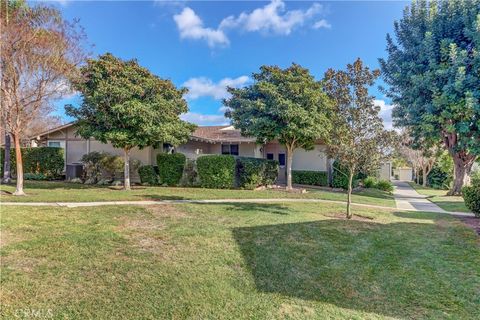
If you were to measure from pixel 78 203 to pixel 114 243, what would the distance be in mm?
5392

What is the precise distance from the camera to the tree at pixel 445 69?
654cm

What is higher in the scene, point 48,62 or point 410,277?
point 48,62

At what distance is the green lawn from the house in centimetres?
1218

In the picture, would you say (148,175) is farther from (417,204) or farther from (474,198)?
(474,198)

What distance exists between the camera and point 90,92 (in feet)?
47.3

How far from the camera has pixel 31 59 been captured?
38.6 feet

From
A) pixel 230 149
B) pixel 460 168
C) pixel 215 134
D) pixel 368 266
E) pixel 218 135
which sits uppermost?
pixel 215 134

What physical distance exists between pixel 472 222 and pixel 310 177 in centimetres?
1249

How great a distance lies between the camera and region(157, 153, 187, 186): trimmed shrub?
17656mm

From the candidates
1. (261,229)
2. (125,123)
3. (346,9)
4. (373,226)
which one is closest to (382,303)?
(261,229)

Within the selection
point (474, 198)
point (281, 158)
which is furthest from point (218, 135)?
point (474, 198)

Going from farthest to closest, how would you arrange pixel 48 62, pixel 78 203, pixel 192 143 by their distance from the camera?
pixel 192 143, pixel 48 62, pixel 78 203

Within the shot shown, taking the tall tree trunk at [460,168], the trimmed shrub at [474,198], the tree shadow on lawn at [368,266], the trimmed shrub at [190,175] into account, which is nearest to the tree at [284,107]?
the trimmed shrub at [190,175]

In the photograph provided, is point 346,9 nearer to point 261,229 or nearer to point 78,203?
point 261,229
